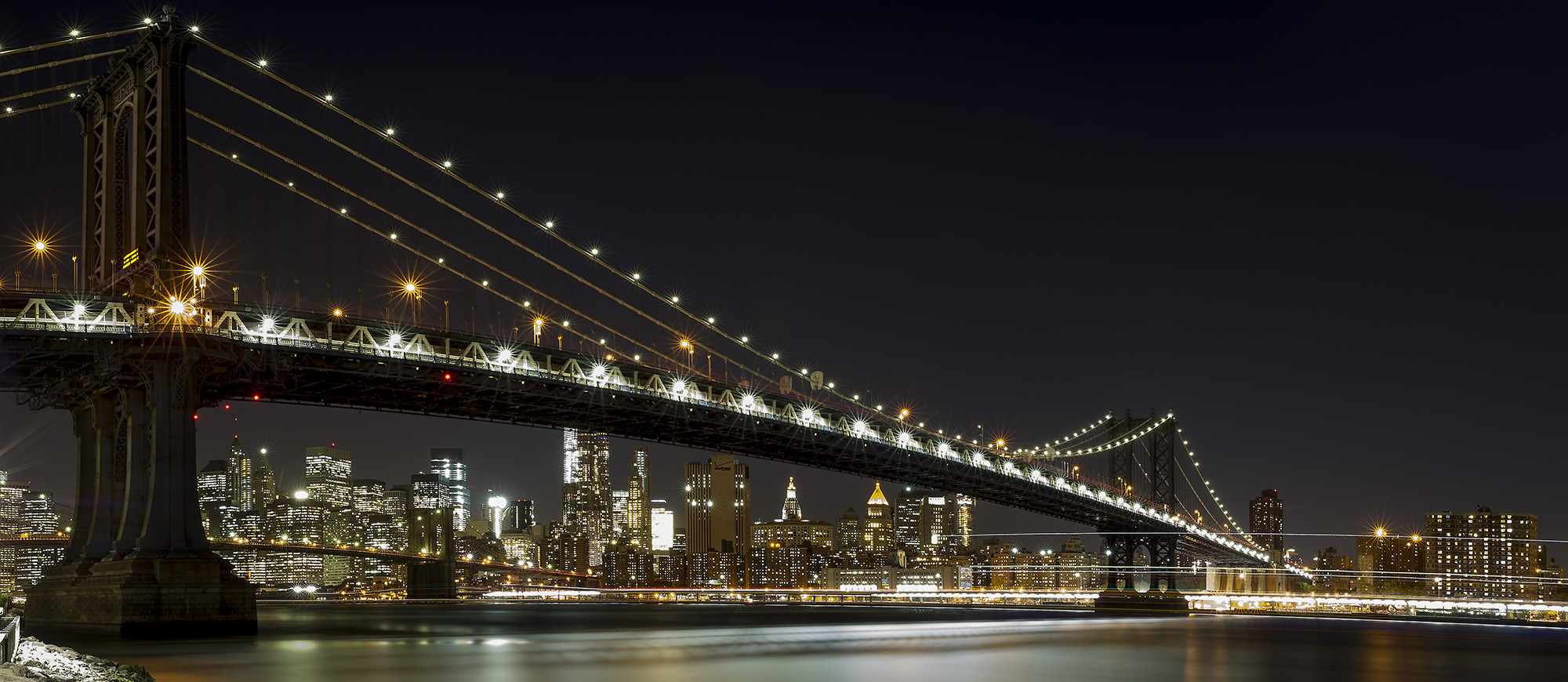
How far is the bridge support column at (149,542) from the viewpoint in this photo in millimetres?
37688

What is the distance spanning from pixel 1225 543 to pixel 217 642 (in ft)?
296

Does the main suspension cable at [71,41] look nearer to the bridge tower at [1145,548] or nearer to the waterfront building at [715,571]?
the bridge tower at [1145,548]

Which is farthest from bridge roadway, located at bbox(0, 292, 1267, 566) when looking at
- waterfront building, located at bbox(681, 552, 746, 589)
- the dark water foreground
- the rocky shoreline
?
waterfront building, located at bbox(681, 552, 746, 589)

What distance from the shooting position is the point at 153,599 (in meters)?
37.4

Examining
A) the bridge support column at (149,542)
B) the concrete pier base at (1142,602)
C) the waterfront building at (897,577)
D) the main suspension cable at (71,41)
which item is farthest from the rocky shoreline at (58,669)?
the waterfront building at (897,577)

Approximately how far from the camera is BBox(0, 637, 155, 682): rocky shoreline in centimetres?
1777

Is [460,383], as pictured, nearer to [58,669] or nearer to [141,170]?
[141,170]

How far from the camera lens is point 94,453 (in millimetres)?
42562

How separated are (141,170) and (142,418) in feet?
23.4

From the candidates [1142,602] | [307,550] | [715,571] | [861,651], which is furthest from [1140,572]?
[715,571]

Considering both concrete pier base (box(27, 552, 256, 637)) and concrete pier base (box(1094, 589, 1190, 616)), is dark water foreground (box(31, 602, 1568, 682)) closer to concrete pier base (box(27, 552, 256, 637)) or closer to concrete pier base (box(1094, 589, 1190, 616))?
concrete pier base (box(27, 552, 256, 637))

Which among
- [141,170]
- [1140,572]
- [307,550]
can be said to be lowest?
[307,550]

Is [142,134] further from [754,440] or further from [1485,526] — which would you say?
[1485,526]

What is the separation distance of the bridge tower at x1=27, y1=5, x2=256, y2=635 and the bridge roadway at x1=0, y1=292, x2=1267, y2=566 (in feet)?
1.25
